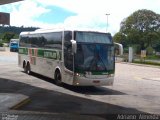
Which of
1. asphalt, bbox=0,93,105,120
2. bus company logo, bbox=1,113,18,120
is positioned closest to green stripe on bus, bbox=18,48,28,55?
asphalt, bbox=0,93,105,120

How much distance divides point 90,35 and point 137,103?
5.39 m

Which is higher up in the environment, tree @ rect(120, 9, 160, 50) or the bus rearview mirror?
tree @ rect(120, 9, 160, 50)

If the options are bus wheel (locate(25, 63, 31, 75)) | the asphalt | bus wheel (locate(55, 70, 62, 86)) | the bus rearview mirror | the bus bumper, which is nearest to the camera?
the asphalt

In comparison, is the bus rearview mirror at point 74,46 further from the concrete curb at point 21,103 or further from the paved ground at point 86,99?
the concrete curb at point 21,103

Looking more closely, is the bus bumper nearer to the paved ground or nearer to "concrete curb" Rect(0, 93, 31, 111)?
the paved ground

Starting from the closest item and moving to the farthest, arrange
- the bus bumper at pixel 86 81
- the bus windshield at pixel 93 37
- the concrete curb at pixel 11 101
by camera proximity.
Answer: the concrete curb at pixel 11 101 → the bus bumper at pixel 86 81 → the bus windshield at pixel 93 37

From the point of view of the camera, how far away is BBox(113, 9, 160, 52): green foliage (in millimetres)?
96250

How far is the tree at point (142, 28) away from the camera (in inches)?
3777

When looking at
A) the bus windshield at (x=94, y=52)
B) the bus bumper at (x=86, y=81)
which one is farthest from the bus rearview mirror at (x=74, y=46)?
the bus bumper at (x=86, y=81)

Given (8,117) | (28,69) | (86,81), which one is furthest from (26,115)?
(28,69)

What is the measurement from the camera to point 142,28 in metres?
99.2

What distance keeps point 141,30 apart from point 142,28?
103 centimetres

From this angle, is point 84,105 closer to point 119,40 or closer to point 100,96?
point 100,96

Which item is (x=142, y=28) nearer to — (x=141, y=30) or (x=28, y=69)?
(x=141, y=30)
